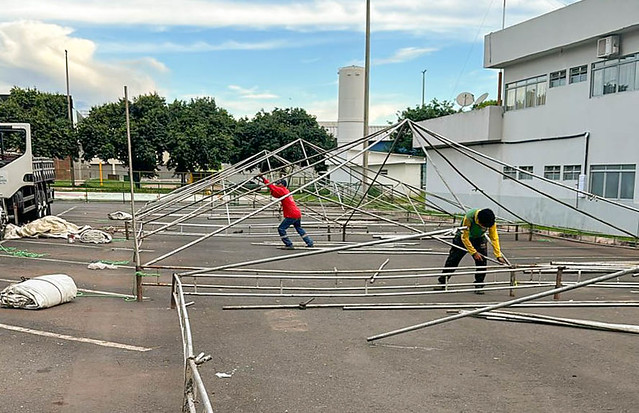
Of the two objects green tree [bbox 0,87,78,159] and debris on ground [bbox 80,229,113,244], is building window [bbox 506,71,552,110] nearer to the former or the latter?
debris on ground [bbox 80,229,113,244]

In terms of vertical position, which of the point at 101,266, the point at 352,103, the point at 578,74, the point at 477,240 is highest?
the point at 352,103

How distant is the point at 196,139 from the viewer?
40.4 metres

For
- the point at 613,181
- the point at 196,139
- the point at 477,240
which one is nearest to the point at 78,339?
the point at 477,240

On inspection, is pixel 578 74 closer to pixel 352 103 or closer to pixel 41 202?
pixel 352 103

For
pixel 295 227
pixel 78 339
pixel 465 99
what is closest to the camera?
pixel 78 339

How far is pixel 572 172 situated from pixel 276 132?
29863 mm

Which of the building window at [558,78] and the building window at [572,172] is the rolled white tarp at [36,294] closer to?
the building window at [572,172]

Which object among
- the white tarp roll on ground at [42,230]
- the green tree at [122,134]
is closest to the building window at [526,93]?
the white tarp roll on ground at [42,230]

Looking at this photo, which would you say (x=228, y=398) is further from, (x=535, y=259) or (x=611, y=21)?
(x=611, y=21)

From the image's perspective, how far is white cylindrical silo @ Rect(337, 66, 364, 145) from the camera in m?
38.4

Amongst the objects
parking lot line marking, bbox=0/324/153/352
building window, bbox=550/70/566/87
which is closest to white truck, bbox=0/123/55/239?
parking lot line marking, bbox=0/324/153/352

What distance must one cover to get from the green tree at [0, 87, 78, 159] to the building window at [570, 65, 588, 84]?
36.4 meters

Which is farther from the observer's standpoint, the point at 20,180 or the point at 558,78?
the point at 558,78

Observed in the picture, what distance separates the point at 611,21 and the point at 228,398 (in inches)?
761
